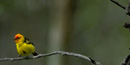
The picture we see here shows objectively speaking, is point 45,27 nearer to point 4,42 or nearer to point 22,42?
point 4,42

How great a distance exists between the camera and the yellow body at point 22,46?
15.5 feet

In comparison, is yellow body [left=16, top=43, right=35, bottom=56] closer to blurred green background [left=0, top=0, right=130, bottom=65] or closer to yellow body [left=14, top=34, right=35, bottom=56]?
yellow body [left=14, top=34, right=35, bottom=56]

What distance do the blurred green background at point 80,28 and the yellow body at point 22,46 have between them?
21.2 ft

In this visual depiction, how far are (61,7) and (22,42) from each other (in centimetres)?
591

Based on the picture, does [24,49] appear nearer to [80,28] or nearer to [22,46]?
[22,46]

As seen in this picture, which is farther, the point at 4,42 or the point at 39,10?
the point at 4,42

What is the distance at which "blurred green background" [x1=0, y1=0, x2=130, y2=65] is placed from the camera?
12977 mm

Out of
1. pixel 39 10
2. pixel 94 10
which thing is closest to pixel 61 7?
pixel 39 10

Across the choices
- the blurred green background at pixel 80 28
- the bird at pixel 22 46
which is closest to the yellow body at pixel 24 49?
the bird at pixel 22 46

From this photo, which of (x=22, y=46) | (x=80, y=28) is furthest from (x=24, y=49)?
(x=80, y=28)

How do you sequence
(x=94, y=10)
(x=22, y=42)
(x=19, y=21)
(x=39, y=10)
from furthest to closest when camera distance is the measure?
1. (x=19, y=21)
2. (x=94, y=10)
3. (x=39, y=10)
4. (x=22, y=42)

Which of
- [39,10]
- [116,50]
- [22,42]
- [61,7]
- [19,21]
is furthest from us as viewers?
[116,50]

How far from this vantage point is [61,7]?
1077 centimetres

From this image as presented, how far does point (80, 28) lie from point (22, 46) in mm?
9554
